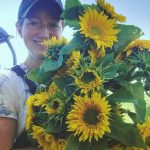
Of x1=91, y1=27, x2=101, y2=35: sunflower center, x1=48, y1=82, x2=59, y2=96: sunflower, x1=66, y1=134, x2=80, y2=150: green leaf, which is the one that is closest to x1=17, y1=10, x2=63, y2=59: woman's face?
x1=48, y1=82, x2=59, y2=96: sunflower

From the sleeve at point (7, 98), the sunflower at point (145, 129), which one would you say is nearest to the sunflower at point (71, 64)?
the sunflower at point (145, 129)

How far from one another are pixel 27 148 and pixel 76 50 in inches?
27.4

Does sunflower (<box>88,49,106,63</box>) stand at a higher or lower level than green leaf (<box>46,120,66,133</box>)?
higher

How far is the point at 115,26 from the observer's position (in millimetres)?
1600

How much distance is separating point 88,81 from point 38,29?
1086 millimetres

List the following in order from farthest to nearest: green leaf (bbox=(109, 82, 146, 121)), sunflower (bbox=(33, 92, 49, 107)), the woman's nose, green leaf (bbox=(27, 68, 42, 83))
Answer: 1. the woman's nose
2. green leaf (bbox=(27, 68, 42, 83))
3. sunflower (bbox=(33, 92, 49, 107))
4. green leaf (bbox=(109, 82, 146, 121))

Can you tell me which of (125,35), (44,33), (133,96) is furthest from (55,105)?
(44,33)

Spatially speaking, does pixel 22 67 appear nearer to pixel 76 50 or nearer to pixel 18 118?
pixel 18 118

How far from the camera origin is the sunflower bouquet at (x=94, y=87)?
54.2 inches

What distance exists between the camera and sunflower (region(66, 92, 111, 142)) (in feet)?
4.47

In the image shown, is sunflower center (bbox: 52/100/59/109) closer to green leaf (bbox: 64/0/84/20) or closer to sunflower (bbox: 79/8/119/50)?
sunflower (bbox: 79/8/119/50)

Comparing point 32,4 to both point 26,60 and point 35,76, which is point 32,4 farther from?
point 35,76

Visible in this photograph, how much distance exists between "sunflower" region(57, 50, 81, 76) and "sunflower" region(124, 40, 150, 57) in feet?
0.85

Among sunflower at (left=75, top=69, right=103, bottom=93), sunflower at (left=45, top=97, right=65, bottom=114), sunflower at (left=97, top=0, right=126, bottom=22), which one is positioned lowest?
sunflower at (left=45, top=97, right=65, bottom=114)
